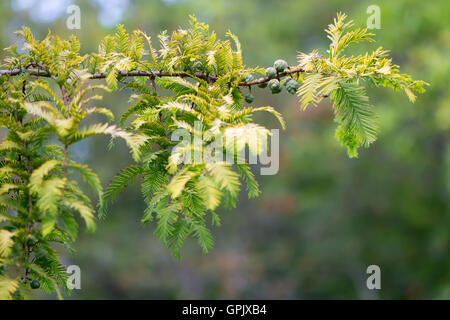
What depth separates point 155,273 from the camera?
11.6 m

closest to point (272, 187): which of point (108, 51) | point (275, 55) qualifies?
point (275, 55)

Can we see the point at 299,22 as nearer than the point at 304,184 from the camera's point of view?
No

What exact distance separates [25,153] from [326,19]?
1267 cm

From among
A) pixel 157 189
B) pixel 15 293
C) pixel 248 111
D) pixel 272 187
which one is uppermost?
pixel 272 187

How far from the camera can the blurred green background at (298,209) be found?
32.2 ft

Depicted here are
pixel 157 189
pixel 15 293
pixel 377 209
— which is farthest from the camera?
pixel 377 209

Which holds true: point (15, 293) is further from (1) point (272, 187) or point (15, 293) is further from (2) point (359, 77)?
(1) point (272, 187)

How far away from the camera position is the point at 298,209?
1181 cm

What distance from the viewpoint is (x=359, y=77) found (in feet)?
5.32

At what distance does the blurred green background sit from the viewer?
9.83 metres

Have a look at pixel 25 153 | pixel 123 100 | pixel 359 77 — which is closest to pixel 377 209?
pixel 123 100

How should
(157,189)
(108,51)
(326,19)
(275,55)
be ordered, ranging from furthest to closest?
(326,19) → (275,55) → (108,51) → (157,189)

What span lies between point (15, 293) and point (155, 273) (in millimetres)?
10767

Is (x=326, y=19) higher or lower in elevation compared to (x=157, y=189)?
higher
